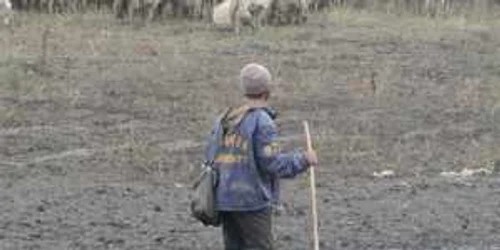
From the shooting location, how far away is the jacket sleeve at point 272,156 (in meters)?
7.86

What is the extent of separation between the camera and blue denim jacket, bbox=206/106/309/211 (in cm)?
797

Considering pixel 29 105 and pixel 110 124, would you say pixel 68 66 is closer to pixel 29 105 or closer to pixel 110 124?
pixel 29 105

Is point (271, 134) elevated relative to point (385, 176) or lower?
elevated

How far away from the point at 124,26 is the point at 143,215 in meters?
15.1

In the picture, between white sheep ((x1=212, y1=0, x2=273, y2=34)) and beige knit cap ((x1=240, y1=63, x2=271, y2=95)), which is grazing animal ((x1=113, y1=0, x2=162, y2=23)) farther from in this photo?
beige knit cap ((x1=240, y1=63, x2=271, y2=95))

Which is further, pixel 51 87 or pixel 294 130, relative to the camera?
pixel 51 87

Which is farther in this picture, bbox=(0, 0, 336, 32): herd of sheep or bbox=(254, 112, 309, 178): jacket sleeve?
bbox=(0, 0, 336, 32): herd of sheep

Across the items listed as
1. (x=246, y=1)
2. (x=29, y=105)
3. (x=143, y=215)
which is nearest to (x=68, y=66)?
(x=29, y=105)

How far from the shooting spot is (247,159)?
316 inches

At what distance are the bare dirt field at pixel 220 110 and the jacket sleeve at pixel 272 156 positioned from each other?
8.08 ft

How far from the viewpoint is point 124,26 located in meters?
26.5

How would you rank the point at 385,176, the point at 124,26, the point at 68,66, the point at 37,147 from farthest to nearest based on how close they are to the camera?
the point at 124,26, the point at 68,66, the point at 37,147, the point at 385,176

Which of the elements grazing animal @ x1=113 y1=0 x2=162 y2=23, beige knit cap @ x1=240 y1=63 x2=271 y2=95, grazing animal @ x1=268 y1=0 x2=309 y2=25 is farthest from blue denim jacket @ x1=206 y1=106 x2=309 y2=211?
grazing animal @ x1=113 y1=0 x2=162 y2=23

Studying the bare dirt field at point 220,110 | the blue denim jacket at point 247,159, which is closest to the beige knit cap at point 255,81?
the blue denim jacket at point 247,159
